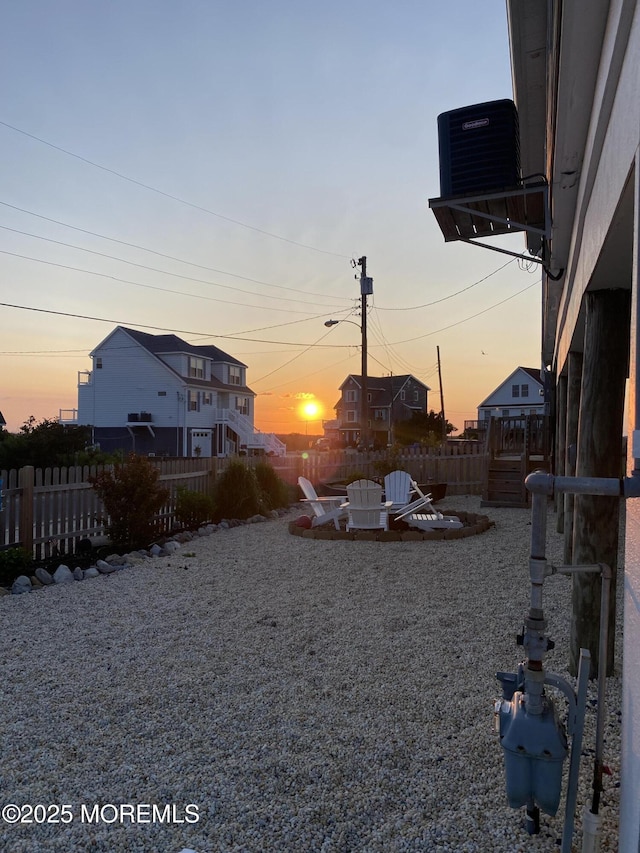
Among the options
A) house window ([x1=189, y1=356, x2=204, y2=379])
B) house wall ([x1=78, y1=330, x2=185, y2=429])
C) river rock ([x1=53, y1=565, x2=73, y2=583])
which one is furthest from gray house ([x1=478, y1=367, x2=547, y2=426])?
river rock ([x1=53, y1=565, x2=73, y2=583])

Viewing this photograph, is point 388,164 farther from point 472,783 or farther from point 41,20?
point 472,783

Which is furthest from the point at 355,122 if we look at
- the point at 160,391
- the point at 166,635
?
the point at 160,391

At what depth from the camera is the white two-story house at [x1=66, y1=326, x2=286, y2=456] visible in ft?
112

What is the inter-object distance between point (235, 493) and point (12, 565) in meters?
4.77

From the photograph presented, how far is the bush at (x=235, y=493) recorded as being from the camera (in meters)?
10.7

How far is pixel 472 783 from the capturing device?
8.31ft

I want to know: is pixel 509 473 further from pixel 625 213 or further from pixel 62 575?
pixel 625 213

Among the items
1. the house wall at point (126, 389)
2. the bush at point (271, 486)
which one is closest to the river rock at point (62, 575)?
the bush at point (271, 486)

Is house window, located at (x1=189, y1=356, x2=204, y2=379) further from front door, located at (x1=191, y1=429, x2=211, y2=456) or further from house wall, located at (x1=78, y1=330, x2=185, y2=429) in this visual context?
front door, located at (x1=191, y1=429, x2=211, y2=456)

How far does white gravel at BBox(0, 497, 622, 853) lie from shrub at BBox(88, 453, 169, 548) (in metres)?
1.90

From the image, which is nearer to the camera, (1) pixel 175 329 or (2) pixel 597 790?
(2) pixel 597 790

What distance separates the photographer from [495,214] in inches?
215

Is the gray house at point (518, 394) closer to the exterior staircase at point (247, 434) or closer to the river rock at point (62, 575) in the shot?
the exterior staircase at point (247, 434)

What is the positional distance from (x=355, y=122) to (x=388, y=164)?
2.60 ft
